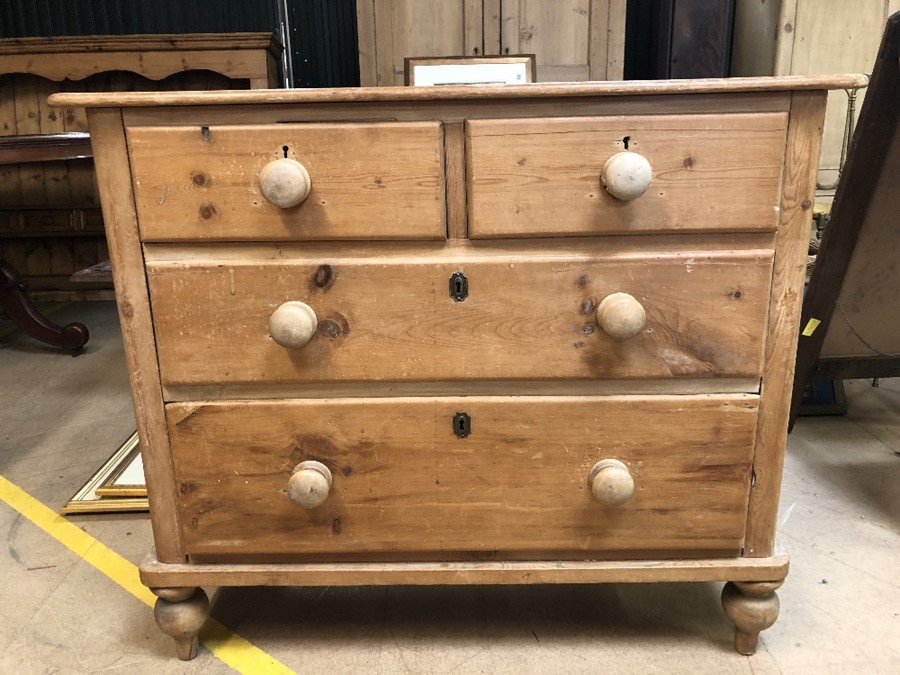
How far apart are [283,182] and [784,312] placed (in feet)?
2.35

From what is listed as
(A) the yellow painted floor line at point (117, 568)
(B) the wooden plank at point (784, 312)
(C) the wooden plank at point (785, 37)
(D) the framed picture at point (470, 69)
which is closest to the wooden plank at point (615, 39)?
(D) the framed picture at point (470, 69)

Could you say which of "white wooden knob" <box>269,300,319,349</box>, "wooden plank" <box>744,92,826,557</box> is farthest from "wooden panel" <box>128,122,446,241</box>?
"wooden plank" <box>744,92,826,557</box>

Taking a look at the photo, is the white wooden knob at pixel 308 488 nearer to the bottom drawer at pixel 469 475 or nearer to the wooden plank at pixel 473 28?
the bottom drawer at pixel 469 475

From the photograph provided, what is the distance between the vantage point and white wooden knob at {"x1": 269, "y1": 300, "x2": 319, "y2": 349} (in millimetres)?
944

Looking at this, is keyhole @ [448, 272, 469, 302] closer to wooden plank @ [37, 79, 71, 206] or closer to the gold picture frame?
the gold picture frame

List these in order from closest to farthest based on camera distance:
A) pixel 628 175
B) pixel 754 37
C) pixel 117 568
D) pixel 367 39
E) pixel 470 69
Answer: pixel 628 175 < pixel 117 568 < pixel 470 69 < pixel 754 37 < pixel 367 39

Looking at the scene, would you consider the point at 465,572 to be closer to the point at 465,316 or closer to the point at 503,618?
the point at 503,618

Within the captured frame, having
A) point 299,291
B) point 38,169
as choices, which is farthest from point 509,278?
point 38,169

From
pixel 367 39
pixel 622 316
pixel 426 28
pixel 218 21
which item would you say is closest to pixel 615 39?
pixel 426 28

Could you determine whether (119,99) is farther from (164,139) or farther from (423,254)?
(423,254)

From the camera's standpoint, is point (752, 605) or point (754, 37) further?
point (754, 37)

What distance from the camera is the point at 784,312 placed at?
98cm

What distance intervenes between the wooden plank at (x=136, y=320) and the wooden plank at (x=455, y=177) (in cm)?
44

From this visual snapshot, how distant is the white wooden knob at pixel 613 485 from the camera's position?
3.27 feet
